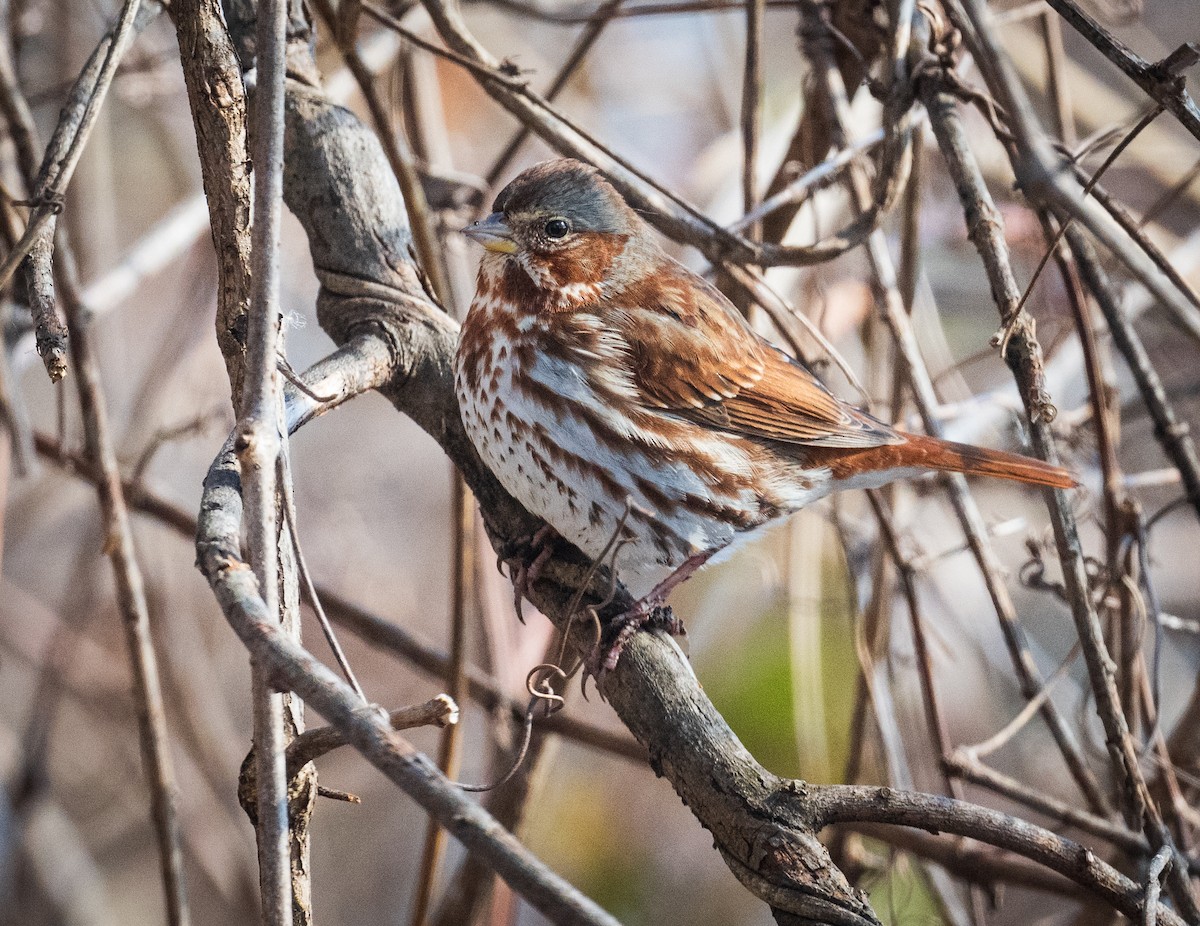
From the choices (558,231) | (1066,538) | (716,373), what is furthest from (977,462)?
(558,231)

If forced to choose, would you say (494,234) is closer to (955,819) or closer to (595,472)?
(595,472)

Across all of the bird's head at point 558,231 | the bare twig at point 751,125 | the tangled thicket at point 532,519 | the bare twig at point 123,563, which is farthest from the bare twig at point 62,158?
the bare twig at point 751,125

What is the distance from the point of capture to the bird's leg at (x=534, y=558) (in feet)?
7.25

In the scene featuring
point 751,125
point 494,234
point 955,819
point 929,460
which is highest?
point 751,125

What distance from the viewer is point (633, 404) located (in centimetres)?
243

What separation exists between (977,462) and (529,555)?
1005 mm

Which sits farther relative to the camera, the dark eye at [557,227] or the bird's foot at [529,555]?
the dark eye at [557,227]

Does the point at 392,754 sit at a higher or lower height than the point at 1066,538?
lower

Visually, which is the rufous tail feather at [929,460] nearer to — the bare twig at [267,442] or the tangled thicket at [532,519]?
the tangled thicket at [532,519]

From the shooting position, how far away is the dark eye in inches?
99.7

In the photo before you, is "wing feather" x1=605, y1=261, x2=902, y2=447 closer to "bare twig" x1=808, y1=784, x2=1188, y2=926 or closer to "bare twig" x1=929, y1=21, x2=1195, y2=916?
"bare twig" x1=929, y1=21, x2=1195, y2=916

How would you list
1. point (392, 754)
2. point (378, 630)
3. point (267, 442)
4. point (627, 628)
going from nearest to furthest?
A: point (392, 754) < point (267, 442) < point (627, 628) < point (378, 630)

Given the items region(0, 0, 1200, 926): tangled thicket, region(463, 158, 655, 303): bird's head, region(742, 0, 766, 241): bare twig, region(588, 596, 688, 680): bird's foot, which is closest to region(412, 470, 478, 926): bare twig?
region(0, 0, 1200, 926): tangled thicket

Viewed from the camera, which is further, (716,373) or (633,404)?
(716,373)
